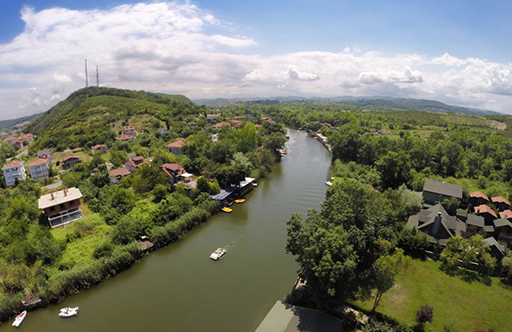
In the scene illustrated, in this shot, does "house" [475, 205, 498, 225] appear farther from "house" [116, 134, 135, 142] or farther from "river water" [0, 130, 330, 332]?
"house" [116, 134, 135, 142]

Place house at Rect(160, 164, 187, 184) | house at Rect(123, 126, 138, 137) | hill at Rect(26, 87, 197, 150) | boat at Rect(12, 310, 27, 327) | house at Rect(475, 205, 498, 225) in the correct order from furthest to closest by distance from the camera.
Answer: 1. house at Rect(123, 126, 138, 137)
2. hill at Rect(26, 87, 197, 150)
3. house at Rect(160, 164, 187, 184)
4. house at Rect(475, 205, 498, 225)
5. boat at Rect(12, 310, 27, 327)

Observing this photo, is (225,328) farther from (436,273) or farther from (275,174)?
(275,174)

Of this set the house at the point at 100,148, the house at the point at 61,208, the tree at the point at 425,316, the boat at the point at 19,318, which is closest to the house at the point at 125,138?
the house at the point at 100,148

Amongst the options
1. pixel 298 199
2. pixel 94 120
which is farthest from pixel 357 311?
pixel 94 120

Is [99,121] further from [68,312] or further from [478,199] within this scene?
[478,199]

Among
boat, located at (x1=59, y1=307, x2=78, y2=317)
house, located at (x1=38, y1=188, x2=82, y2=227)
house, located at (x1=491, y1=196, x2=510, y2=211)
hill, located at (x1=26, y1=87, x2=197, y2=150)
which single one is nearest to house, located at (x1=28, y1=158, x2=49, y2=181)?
hill, located at (x1=26, y1=87, x2=197, y2=150)

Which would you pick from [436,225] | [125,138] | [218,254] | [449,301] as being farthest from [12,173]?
[436,225]
